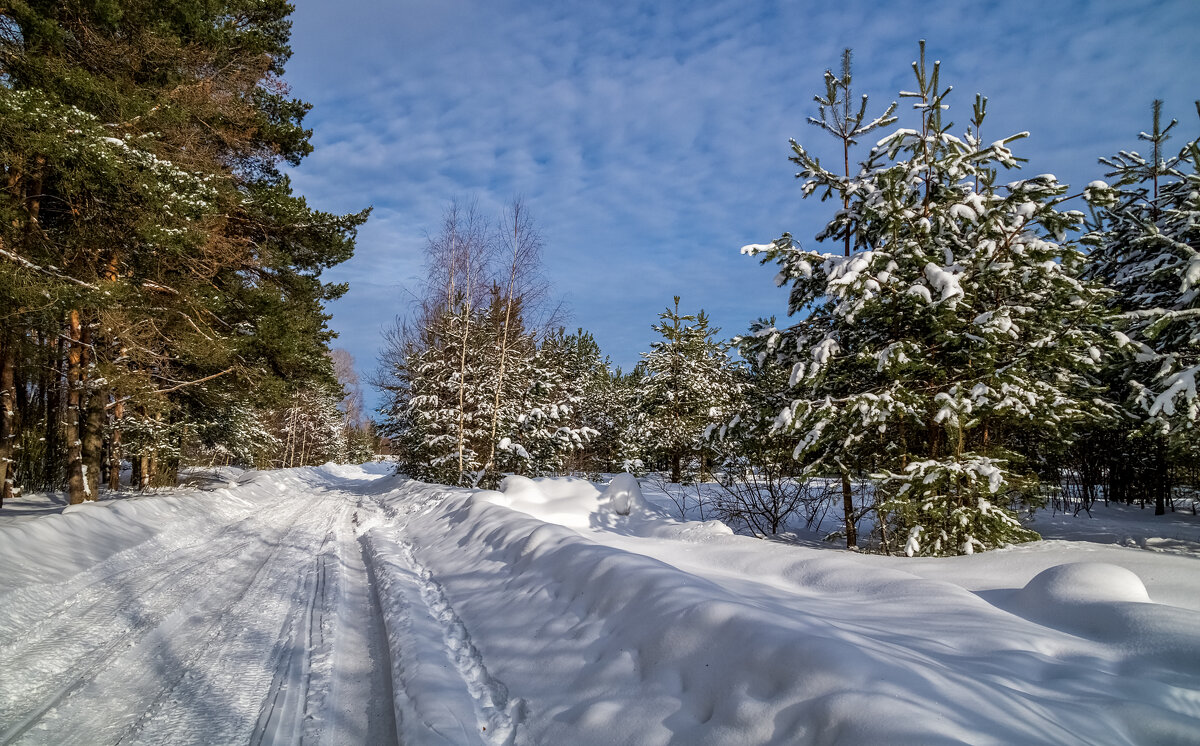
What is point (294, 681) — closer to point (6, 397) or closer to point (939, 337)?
point (939, 337)

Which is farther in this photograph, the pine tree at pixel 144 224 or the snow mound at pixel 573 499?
the snow mound at pixel 573 499

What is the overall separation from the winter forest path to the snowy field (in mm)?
22

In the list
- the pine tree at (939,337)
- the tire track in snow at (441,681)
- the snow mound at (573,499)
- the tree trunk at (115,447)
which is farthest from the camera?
the tree trunk at (115,447)

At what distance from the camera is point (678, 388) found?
23.5m

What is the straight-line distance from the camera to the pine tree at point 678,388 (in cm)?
2300

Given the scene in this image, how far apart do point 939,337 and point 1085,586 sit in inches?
158

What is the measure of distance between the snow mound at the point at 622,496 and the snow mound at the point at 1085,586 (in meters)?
7.05

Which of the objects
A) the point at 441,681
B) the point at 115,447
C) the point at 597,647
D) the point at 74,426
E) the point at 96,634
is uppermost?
the point at 74,426

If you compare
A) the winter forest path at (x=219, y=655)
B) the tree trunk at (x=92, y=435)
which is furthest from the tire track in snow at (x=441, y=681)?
the tree trunk at (x=92, y=435)

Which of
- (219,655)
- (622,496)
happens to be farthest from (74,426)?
(622,496)

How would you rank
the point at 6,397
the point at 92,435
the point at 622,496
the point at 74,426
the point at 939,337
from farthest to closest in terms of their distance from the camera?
the point at 92,435 < the point at 622,496 < the point at 6,397 < the point at 74,426 < the point at 939,337

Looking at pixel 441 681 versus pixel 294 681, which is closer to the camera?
pixel 441 681

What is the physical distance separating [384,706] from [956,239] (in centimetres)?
833

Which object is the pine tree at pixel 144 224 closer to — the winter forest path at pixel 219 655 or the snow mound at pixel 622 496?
the winter forest path at pixel 219 655
